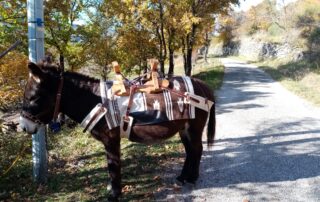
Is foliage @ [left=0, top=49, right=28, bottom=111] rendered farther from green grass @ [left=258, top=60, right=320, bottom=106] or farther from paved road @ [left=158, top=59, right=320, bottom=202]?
green grass @ [left=258, top=60, right=320, bottom=106]

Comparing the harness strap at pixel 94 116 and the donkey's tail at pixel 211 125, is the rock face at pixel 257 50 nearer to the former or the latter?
the donkey's tail at pixel 211 125

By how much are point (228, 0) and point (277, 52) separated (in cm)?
1743

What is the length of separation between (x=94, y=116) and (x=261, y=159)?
3200 mm

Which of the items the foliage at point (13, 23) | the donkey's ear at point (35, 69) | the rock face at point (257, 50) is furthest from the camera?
the rock face at point (257, 50)

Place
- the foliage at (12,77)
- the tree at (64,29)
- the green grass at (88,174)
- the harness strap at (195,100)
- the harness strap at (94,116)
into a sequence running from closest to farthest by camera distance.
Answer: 1. the harness strap at (94,116)
2. the harness strap at (195,100)
3. the green grass at (88,174)
4. the foliage at (12,77)
5. the tree at (64,29)

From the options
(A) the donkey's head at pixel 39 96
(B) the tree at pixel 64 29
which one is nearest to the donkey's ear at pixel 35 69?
(A) the donkey's head at pixel 39 96

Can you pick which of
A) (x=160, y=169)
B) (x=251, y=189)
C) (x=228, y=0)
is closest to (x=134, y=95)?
(x=160, y=169)

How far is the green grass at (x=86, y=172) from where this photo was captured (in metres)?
4.43

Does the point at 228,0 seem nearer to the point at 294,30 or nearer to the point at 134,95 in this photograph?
the point at 294,30

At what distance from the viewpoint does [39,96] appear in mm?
3740

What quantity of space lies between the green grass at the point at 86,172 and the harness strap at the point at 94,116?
109 cm

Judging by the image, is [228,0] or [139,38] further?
[228,0]

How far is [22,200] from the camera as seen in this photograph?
4418 millimetres

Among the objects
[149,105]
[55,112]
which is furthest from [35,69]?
[149,105]
